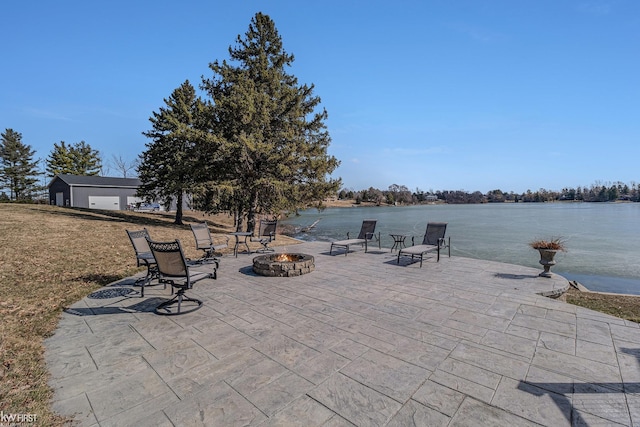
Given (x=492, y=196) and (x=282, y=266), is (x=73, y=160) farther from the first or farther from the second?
(x=492, y=196)

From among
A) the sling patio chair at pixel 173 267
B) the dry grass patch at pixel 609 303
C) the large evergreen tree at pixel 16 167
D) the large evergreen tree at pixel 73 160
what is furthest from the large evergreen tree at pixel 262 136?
the large evergreen tree at pixel 16 167

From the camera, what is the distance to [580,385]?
2.41m

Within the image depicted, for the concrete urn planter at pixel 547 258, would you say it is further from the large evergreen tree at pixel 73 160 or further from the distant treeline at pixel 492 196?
the distant treeline at pixel 492 196

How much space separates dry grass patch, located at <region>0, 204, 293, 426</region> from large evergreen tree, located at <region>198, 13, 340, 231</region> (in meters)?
3.97

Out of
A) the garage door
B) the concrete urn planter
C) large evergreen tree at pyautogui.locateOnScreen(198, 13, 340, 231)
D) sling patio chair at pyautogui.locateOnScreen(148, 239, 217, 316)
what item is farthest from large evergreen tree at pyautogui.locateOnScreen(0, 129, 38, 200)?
the concrete urn planter

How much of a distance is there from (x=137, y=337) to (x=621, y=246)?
24.2 meters

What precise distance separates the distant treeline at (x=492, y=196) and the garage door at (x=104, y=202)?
2170 inches

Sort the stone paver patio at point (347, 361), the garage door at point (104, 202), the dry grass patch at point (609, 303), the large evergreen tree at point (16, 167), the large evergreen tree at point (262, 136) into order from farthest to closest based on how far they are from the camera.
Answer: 1. the large evergreen tree at point (16, 167)
2. the garage door at point (104, 202)
3. the large evergreen tree at point (262, 136)
4. the dry grass patch at point (609, 303)
5. the stone paver patio at point (347, 361)

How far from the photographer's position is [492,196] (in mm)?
109375

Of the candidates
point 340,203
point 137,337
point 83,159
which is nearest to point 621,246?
point 137,337

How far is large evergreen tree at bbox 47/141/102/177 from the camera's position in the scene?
36812mm

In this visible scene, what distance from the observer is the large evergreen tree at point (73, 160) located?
36.8 meters

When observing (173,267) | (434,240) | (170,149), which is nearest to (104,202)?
(170,149)

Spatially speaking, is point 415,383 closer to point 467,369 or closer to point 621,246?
point 467,369
